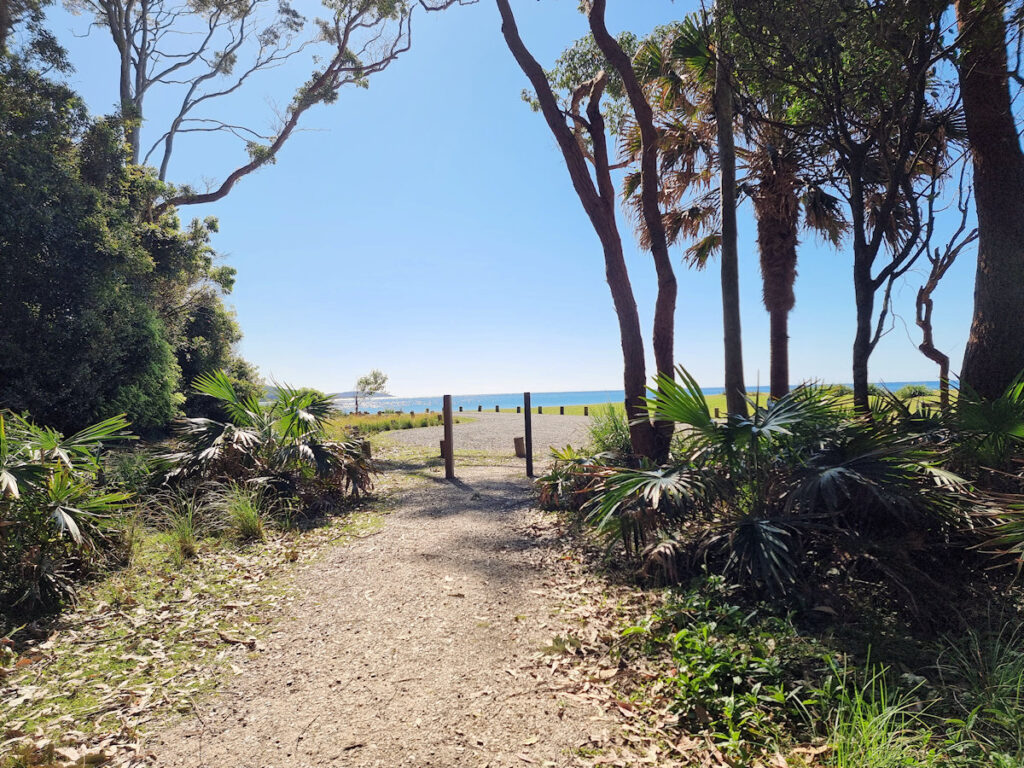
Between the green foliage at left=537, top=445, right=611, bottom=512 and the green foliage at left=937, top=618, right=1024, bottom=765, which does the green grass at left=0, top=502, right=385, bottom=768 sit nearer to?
the green foliage at left=537, top=445, right=611, bottom=512

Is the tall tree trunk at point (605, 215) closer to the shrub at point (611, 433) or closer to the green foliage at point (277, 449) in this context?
the shrub at point (611, 433)

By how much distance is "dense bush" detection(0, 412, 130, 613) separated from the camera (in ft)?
12.6

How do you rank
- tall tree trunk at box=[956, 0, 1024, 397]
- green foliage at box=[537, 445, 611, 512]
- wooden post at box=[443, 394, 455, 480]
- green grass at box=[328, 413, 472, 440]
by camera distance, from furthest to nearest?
green grass at box=[328, 413, 472, 440] < wooden post at box=[443, 394, 455, 480] < green foliage at box=[537, 445, 611, 512] < tall tree trunk at box=[956, 0, 1024, 397]

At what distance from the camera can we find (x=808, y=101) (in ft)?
21.9

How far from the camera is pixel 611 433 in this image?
8.33 meters

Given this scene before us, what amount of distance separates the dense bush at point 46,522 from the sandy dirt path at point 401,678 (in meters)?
1.86

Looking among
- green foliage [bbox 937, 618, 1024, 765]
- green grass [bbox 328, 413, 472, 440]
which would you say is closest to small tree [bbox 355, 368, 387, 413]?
green grass [bbox 328, 413, 472, 440]

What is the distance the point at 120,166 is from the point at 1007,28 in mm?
15812

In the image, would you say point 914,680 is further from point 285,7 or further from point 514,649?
A: point 285,7

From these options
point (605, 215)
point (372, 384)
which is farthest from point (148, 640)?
point (372, 384)

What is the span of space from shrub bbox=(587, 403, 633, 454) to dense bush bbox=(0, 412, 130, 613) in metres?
6.05

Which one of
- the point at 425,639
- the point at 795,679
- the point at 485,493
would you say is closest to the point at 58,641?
the point at 425,639

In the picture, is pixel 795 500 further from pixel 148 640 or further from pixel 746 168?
pixel 746 168

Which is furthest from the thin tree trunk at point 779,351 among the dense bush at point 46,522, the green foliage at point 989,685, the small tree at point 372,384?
the small tree at point 372,384
